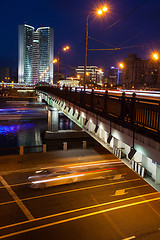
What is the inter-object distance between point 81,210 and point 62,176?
211 inches

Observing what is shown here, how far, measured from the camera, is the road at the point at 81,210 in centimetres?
1171

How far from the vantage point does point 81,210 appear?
13.8 metres

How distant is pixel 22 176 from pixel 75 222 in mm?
8158

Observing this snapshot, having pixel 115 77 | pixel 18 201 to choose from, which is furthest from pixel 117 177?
pixel 115 77

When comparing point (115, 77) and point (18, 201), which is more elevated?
point (115, 77)

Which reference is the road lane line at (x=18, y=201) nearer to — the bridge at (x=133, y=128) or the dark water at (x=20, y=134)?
the bridge at (x=133, y=128)

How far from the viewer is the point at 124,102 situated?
9.89 meters

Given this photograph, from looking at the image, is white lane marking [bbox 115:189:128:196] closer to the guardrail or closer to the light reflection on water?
the guardrail

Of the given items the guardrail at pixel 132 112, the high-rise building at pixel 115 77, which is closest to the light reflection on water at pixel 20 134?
the guardrail at pixel 132 112

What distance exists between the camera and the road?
11711mm

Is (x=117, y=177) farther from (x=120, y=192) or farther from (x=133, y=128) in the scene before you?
(x=133, y=128)

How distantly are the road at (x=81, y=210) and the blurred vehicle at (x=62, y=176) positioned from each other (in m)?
0.57

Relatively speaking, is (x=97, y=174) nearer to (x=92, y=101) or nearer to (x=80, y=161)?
(x=80, y=161)

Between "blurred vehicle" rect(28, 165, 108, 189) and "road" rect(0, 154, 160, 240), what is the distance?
0.57m
